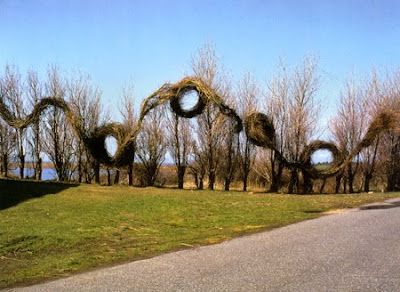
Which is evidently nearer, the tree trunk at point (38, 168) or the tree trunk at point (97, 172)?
the tree trunk at point (97, 172)

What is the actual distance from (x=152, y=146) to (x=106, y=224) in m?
12.9

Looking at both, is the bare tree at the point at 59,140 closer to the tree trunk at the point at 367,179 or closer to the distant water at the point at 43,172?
the distant water at the point at 43,172

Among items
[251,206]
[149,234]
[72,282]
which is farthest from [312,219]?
[72,282]

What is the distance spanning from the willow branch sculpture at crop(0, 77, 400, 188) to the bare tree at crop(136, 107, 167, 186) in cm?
70

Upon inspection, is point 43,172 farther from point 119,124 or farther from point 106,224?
point 106,224

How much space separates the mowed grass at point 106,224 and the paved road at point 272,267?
65 centimetres

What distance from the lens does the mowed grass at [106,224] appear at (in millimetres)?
6727

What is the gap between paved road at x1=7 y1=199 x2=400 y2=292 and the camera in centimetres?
484

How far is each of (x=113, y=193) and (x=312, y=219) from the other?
1031 cm

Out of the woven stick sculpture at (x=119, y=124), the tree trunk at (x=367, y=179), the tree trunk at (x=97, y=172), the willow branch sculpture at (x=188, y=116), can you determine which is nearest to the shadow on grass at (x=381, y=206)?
the willow branch sculpture at (x=188, y=116)

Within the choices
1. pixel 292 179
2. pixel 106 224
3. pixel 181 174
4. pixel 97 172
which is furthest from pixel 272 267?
pixel 97 172

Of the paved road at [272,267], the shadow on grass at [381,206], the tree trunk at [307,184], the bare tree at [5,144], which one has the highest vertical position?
the bare tree at [5,144]

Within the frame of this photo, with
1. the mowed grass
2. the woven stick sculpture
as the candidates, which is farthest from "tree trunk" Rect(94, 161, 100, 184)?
the mowed grass

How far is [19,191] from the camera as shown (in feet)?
51.9
